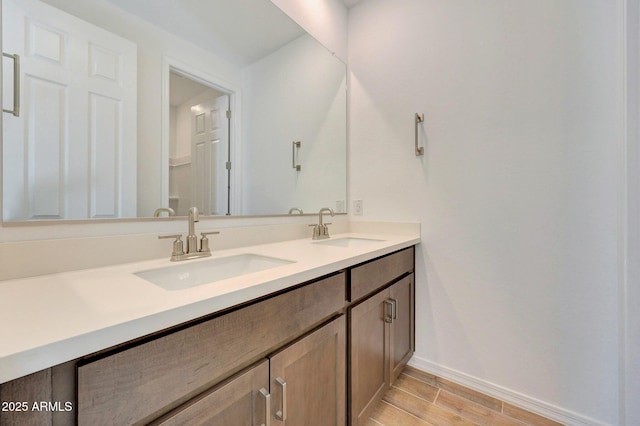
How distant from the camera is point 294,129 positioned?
161 cm

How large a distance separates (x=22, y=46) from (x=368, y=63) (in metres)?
1.68

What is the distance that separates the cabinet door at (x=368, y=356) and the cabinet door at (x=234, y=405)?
0.44m

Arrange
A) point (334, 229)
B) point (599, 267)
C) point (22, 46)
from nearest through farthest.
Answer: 1. point (22, 46)
2. point (599, 267)
3. point (334, 229)

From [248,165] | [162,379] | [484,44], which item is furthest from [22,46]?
[484,44]

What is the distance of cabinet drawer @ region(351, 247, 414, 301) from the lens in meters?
1.04

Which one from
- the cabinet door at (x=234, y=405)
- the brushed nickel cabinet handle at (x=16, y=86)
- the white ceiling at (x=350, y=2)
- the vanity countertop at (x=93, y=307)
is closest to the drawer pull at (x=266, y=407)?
the cabinet door at (x=234, y=405)

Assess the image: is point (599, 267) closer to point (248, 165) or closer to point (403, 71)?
point (403, 71)

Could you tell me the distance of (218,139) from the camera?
1.21 m

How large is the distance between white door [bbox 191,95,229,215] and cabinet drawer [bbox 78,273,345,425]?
0.64m

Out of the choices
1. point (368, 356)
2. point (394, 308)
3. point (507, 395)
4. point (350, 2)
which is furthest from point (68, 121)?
point (507, 395)

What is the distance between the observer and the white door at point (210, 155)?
1111 millimetres

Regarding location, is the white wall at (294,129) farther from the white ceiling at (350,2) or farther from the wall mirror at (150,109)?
the white ceiling at (350,2)

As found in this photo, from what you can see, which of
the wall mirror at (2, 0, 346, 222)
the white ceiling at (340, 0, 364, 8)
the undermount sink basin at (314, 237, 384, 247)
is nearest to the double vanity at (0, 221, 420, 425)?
the wall mirror at (2, 0, 346, 222)

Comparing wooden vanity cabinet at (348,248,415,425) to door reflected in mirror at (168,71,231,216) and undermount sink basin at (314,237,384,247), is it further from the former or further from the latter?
door reflected in mirror at (168,71,231,216)
